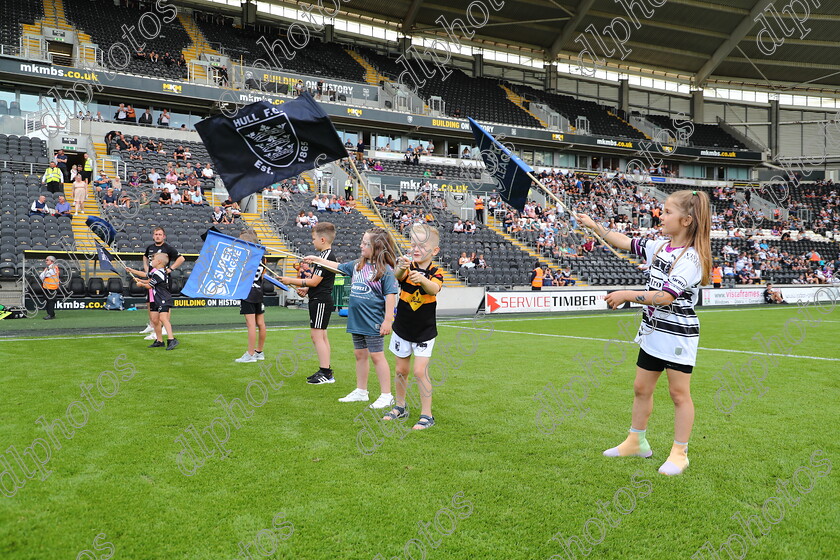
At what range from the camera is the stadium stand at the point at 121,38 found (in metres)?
32.7

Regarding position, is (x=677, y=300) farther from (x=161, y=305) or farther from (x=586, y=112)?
(x=586, y=112)

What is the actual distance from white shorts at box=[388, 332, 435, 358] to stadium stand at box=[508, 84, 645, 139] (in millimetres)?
45827

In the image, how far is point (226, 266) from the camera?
650 cm

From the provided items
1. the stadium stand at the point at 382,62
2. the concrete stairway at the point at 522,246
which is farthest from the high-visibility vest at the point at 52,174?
the stadium stand at the point at 382,62

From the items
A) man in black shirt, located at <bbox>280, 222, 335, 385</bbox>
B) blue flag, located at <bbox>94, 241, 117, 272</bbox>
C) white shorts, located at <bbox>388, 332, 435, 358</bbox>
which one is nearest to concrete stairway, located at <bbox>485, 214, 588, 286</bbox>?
blue flag, located at <bbox>94, 241, 117, 272</bbox>

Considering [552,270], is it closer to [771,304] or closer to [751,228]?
[771,304]

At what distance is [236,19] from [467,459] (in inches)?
1838

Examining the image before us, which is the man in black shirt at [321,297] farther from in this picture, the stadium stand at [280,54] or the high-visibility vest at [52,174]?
the stadium stand at [280,54]

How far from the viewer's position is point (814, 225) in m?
42.9

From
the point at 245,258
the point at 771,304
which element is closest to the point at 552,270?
the point at 771,304

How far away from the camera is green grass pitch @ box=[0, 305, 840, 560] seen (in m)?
3.02

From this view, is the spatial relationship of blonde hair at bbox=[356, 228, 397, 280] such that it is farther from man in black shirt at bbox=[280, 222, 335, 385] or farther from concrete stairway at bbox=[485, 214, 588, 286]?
concrete stairway at bbox=[485, 214, 588, 286]

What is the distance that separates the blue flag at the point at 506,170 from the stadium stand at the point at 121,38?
32.0 meters

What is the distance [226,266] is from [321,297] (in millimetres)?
1174
